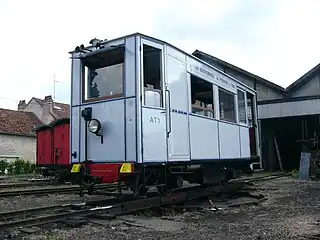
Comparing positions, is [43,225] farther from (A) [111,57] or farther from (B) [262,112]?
(B) [262,112]

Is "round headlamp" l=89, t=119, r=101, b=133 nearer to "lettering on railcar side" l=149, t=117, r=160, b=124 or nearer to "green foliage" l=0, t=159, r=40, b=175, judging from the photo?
"lettering on railcar side" l=149, t=117, r=160, b=124

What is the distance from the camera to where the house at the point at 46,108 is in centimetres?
4284

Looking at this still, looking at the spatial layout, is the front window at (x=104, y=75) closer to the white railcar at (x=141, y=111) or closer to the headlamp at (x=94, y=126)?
the white railcar at (x=141, y=111)

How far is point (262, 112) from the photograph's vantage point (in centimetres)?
2389

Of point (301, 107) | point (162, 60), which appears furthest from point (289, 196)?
point (301, 107)

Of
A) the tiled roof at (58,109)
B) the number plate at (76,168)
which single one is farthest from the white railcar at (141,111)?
the tiled roof at (58,109)

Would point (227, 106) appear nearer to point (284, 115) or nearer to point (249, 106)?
point (249, 106)

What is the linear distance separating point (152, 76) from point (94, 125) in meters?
1.44

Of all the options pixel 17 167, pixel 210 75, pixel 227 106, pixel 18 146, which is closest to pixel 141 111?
pixel 210 75

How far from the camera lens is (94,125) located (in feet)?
24.9

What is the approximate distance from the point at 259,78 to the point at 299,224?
2153 centimetres

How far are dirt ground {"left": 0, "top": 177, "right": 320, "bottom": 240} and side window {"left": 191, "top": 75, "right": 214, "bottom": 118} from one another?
2.09m

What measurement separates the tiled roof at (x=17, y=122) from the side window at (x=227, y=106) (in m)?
26.1

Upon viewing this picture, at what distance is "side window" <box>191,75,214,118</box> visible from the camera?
28.8 feet
